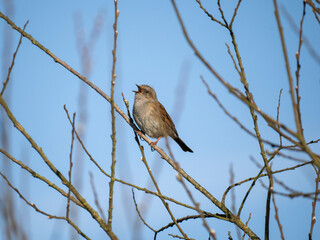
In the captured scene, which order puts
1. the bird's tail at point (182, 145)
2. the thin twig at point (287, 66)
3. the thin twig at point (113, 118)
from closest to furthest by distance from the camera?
the thin twig at point (287, 66) → the thin twig at point (113, 118) → the bird's tail at point (182, 145)

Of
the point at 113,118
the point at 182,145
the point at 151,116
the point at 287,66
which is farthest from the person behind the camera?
the point at 182,145

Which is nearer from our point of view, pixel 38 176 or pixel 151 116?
pixel 38 176

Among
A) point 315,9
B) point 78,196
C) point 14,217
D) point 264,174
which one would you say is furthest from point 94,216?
point 315,9

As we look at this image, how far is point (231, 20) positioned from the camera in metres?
3.80

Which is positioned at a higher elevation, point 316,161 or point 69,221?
point 316,161

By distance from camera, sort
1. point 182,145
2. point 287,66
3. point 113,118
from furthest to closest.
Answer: point 182,145
point 113,118
point 287,66

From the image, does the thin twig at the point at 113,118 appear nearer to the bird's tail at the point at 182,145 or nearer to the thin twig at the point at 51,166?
the thin twig at the point at 51,166

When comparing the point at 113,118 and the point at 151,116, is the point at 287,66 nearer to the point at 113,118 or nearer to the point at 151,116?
the point at 113,118

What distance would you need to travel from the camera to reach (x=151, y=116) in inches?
290

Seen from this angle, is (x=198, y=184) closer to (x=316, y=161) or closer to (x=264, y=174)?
(x=264, y=174)

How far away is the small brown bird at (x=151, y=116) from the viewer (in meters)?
7.30

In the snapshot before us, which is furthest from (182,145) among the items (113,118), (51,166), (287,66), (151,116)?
(287,66)

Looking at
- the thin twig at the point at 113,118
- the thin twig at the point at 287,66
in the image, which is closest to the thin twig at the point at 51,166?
the thin twig at the point at 113,118

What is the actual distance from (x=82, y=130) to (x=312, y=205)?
184 centimetres
